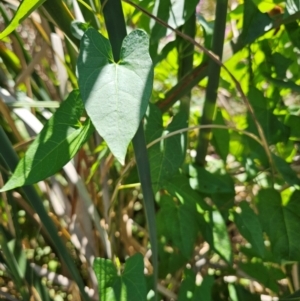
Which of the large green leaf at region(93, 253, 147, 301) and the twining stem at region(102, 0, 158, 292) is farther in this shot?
the large green leaf at region(93, 253, 147, 301)

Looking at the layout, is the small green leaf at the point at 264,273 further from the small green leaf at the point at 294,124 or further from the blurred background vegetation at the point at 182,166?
the small green leaf at the point at 294,124

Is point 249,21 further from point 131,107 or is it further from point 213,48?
point 131,107

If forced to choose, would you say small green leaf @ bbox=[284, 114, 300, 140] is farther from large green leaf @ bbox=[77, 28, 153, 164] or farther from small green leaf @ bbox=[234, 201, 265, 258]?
large green leaf @ bbox=[77, 28, 153, 164]

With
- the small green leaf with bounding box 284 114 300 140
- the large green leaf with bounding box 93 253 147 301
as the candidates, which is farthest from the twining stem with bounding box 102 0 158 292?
the small green leaf with bounding box 284 114 300 140

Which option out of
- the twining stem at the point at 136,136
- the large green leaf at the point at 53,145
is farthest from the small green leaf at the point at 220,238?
the large green leaf at the point at 53,145

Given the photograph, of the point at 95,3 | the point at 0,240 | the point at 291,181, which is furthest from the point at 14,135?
the point at 291,181

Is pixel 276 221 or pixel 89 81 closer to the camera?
pixel 89 81

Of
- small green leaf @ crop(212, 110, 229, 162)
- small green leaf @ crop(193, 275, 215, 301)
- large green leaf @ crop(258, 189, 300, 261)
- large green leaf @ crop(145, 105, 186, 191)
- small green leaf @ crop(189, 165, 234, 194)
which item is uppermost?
large green leaf @ crop(145, 105, 186, 191)
